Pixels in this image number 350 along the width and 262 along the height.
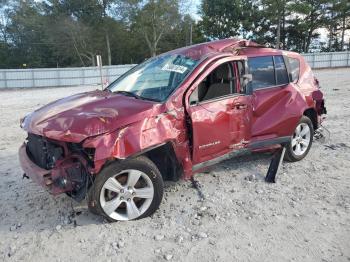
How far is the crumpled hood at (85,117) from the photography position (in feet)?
11.8

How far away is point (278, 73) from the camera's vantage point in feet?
17.8

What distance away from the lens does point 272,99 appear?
520 cm

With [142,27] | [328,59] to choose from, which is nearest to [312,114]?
[328,59]

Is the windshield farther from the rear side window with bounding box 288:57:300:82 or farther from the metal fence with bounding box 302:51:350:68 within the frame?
the metal fence with bounding box 302:51:350:68

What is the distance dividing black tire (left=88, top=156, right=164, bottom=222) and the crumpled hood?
393 millimetres

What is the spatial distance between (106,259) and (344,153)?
14.7 ft

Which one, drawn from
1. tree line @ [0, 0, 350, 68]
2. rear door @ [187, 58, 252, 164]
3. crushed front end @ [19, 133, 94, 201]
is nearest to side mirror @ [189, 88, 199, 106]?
rear door @ [187, 58, 252, 164]

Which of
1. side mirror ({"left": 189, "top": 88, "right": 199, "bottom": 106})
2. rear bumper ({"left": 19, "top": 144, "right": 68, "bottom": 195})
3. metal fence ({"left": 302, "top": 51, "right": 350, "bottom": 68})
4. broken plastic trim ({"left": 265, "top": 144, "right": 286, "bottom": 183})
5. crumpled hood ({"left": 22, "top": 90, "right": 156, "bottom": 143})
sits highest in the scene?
metal fence ({"left": 302, "top": 51, "right": 350, "bottom": 68})

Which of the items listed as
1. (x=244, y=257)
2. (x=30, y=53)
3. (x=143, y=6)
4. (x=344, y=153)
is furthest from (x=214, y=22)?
(x=244, y=257)

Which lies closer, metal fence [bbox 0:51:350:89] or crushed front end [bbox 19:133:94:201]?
crushed front end [bbox 19:133:94:201]

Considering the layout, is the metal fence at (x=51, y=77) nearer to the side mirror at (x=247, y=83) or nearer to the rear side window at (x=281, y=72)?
the rear side window at (x=281, y=72)

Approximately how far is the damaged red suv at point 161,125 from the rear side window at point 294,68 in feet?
0.11

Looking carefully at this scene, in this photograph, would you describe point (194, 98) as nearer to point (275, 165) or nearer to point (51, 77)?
point (275, 165)

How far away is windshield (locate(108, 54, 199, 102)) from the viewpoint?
170 inches
